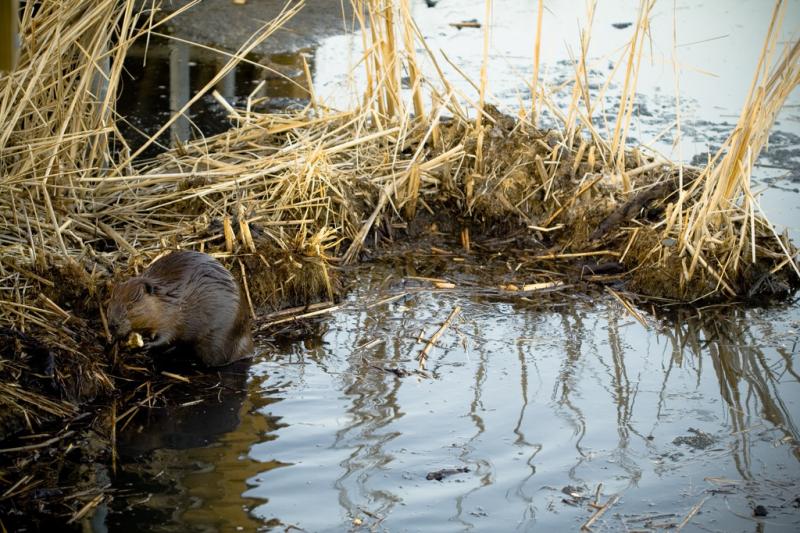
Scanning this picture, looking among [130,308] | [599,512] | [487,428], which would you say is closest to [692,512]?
[599,512]

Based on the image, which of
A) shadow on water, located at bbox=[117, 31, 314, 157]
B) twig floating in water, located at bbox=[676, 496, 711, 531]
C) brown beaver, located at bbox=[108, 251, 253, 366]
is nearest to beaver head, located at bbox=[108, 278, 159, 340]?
brown beaver, located at bbox=[108, 251, 253, 366]

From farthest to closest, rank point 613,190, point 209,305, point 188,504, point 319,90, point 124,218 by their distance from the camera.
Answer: point 319,90 < point 613,190 < point 124,218 < point 209,305 < point 188,504

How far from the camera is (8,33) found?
1980 millimetres

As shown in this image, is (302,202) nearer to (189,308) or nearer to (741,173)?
(189,308)

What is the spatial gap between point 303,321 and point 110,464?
55.1 inches

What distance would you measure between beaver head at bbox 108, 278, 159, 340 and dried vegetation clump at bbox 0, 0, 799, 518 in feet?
0.48

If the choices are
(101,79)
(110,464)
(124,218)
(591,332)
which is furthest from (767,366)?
(101,79)

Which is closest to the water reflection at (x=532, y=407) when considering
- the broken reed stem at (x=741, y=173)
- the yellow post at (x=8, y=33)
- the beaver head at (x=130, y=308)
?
the broken reed stem at (x=741, y=173)

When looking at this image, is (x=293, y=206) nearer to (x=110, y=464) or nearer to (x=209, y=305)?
(x=209, y=305)

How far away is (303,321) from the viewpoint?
15.0ft

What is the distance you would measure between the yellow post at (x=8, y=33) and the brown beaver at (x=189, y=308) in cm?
196

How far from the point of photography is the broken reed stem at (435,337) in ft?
13.8

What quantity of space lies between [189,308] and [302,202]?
1.28 m

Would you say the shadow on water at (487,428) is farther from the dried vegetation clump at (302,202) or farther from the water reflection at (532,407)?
the dried vegetation clump at (302,202)
